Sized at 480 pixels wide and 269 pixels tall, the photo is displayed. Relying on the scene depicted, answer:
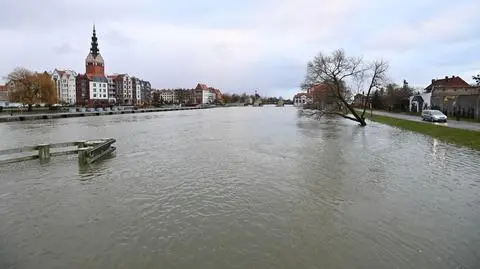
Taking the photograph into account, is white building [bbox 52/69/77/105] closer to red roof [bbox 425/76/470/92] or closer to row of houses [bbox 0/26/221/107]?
row of houses [bbox 0/26/221/107]

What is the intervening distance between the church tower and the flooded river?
146245mm

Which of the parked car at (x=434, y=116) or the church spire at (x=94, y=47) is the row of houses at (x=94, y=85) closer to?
the church spire at (x=94, y=47)

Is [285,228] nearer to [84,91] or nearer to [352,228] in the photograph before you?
[352,228]

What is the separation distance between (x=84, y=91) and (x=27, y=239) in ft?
487

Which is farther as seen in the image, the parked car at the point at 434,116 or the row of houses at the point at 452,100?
the row of houses at the point at 452,100

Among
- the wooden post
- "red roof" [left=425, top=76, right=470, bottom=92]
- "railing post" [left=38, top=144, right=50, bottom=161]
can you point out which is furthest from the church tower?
the wooden post

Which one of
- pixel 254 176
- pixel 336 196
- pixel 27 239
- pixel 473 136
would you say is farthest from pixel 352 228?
pixel 473 136

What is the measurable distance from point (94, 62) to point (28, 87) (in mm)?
84120

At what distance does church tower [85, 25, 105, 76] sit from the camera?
6029 inches

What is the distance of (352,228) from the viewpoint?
A: 9086 millimetres

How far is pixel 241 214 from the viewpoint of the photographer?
10188 millimetres

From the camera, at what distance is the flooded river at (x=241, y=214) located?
24.7ft

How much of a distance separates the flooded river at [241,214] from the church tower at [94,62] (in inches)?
5758

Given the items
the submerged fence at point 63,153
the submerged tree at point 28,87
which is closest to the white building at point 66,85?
the submerged tree at point 28,87
